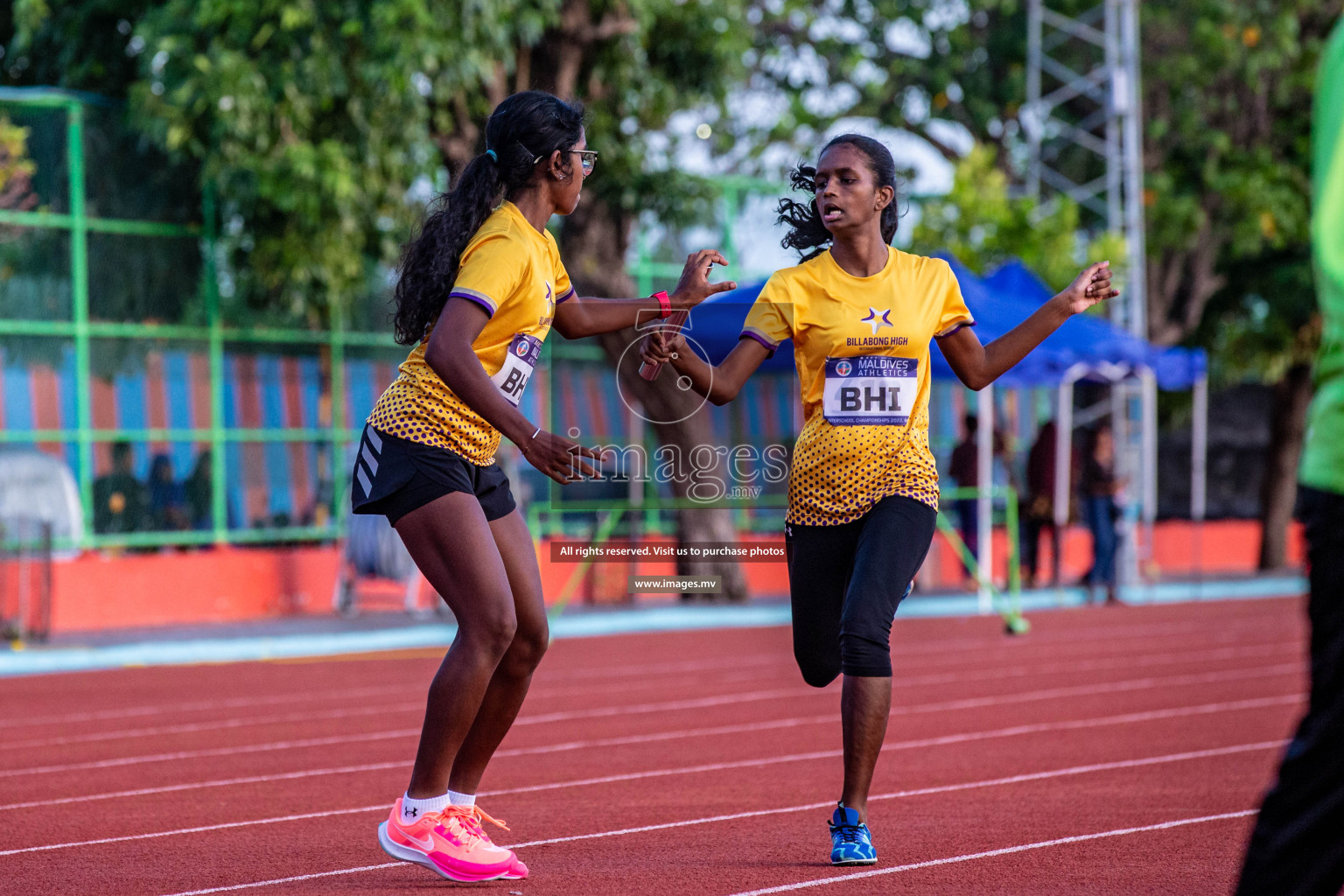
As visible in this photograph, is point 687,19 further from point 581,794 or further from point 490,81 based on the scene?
point 581,794

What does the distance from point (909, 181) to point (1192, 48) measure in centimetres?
421

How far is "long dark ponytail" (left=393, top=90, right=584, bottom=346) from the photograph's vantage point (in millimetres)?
5055

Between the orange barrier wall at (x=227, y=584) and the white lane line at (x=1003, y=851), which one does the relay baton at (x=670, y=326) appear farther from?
→ the orange barrier wall at (x=227, y=584)

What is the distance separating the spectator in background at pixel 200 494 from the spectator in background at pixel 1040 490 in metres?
8.78

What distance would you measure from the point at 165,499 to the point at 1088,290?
13022 mm

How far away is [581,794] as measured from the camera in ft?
23.0

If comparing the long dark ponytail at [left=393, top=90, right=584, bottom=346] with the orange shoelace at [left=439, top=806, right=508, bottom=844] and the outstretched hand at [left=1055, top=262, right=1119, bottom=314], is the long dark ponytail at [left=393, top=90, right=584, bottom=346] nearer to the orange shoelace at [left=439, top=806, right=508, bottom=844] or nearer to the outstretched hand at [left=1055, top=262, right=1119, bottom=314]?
the orange shoelace at [left=439, top=806, right=508, bottom=844]

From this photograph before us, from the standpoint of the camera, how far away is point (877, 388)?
548cm

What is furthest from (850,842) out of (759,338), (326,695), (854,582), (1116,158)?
(1116,158)

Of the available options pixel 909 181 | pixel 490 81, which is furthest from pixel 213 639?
pixel 909 181

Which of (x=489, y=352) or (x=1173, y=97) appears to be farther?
(x=1173, y=97)

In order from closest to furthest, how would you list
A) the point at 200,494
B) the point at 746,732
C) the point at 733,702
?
1. the point at 746,732
2. the point at 733,702
3. the point at 200,494

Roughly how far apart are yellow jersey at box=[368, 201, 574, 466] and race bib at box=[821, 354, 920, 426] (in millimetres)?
975

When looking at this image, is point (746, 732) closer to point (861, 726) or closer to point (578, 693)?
point (578, 693)
